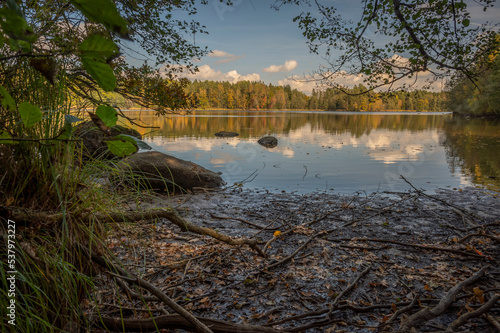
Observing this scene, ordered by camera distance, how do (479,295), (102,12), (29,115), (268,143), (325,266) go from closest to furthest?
(102,12), (29,115), (479,295), (325,266), (268,143)

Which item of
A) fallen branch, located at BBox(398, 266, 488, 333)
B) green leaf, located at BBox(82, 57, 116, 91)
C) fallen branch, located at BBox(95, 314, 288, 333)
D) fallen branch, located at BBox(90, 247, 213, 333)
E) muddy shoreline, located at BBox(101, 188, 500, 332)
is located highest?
green leaf, located at BBox(82, 57, 116, 91)

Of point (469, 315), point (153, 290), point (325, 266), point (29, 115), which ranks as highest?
point (29, 115)

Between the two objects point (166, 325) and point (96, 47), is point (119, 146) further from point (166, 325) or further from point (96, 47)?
point (166, 325)

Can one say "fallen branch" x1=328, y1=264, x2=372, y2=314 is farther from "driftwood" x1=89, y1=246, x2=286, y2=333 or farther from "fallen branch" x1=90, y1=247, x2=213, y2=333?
"fallen branch" x1=90, y1=247, x2=213, y2=333

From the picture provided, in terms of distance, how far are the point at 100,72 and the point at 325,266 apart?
4214 millimetres

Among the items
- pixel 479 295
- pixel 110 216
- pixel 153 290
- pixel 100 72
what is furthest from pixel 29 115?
pixel 479 295

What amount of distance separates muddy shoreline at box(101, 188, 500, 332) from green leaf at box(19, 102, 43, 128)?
143 centimetres

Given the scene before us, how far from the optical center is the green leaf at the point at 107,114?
122 cm

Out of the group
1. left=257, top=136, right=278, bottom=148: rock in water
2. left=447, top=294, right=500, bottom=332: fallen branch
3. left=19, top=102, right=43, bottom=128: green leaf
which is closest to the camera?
left=19, top=102, right=43, bottom=128: green leaf

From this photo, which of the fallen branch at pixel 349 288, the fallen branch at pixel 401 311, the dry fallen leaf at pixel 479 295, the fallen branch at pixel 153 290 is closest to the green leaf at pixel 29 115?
the fallen branch at pixel 153 290

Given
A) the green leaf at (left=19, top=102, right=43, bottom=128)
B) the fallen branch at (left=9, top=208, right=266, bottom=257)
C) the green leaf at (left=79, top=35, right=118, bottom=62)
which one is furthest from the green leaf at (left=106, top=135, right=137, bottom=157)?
the fallen branch at (left=9, top=208, right=266, bottom=257)

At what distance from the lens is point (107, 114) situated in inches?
48.4

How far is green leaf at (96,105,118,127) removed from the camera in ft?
4.00

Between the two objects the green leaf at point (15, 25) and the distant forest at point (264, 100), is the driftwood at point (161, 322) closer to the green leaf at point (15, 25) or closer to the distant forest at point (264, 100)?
the green leaf at point (15, 25)
